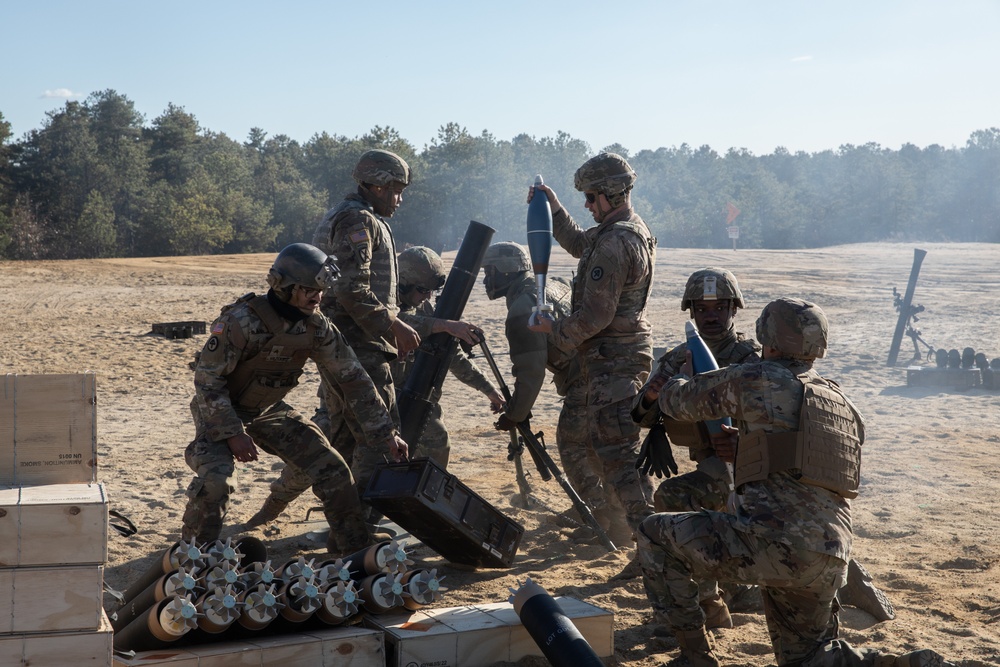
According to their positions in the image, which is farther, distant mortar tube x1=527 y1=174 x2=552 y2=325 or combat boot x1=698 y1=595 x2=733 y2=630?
distant mortar tube x1=527 y1=174 x2=552 y2=325

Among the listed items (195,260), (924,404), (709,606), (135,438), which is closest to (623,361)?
(709,606)

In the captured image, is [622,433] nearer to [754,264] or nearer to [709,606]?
[709,606]

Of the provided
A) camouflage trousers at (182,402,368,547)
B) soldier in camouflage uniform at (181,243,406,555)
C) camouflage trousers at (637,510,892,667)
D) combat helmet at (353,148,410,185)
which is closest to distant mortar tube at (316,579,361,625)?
soldier in camouflage uniform at (181,243,406,555)

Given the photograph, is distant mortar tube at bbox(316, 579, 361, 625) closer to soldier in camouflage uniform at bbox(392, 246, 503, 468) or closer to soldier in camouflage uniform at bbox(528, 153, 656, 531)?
soldier in camouflage uniform at bbox(528, 153, 656, 531)

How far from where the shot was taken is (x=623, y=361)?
646cm

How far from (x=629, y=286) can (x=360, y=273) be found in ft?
5.83

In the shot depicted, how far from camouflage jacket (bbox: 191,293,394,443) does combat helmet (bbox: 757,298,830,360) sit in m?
2.66

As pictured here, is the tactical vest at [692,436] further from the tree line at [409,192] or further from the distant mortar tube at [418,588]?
the tree line at [409,192]

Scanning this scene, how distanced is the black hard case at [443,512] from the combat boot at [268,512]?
4.55 ft

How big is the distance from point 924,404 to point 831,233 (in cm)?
4226

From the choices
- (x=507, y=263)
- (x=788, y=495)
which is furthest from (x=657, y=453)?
(x=507, y=263)

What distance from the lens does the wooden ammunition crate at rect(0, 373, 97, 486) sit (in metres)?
4.12

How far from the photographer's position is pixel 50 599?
3793mm

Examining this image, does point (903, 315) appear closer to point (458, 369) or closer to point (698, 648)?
point (458, 369)
